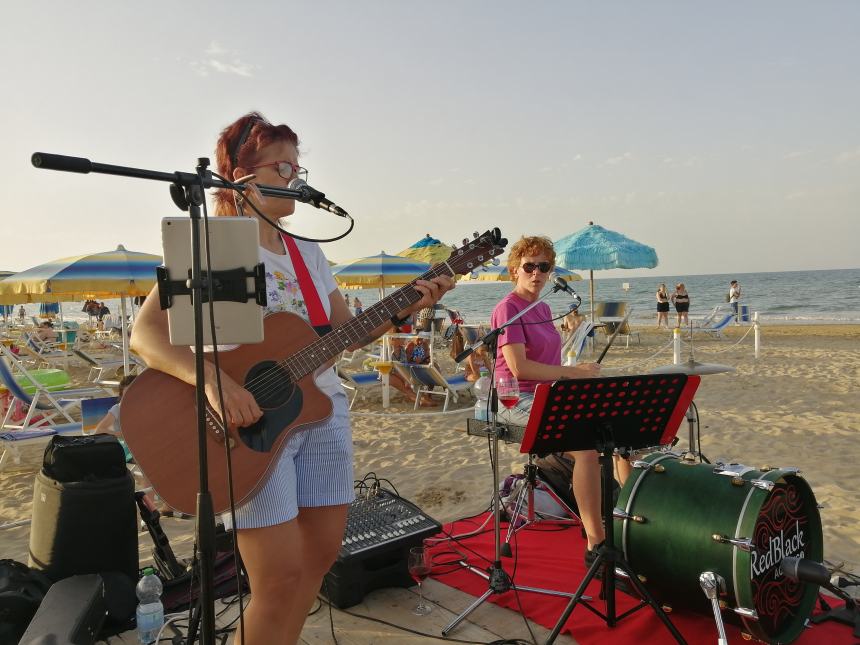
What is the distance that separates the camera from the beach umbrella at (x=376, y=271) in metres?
12.0

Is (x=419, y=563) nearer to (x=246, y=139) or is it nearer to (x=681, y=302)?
(x=246, y=139)

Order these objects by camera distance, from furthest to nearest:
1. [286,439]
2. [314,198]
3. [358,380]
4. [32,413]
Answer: [358,380]
[32,413]
[286,439]
[314,198]

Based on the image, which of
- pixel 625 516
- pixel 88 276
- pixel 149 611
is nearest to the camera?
pixel 625 516

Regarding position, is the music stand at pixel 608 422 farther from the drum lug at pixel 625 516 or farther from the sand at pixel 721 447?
the sand at pixel 721 447

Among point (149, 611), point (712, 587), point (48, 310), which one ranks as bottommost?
point (149, 611)

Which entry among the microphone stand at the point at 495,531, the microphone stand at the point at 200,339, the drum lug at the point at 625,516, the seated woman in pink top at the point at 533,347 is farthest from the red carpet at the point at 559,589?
the microphone stand at the point at 200,339

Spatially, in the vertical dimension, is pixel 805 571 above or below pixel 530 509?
above

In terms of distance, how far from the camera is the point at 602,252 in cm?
1186

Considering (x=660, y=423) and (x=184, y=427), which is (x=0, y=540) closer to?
(x=184, y=427)

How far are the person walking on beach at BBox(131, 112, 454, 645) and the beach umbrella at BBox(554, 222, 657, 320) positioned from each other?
10013mm

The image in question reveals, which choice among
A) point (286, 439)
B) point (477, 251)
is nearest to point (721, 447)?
point (477, 251)

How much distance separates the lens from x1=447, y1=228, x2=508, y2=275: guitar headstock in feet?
8.20

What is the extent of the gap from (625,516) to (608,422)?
48cm

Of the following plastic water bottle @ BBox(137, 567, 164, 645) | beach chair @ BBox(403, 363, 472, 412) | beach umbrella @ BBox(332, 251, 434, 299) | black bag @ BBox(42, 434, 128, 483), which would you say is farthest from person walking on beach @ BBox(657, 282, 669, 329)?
plastic water bottle @ BBox(137, 567, 164, 645)
